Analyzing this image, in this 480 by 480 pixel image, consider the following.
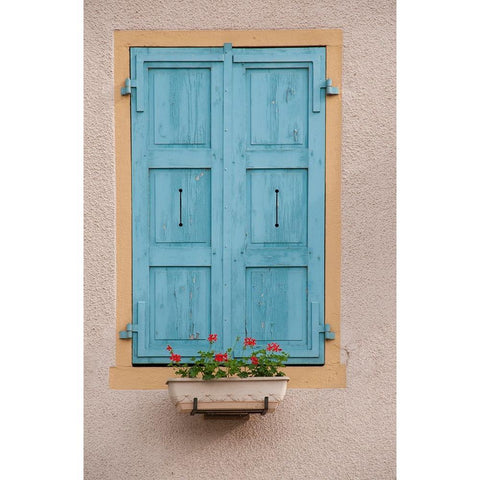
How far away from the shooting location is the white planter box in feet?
20.5

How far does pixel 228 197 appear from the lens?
6625 millimetres

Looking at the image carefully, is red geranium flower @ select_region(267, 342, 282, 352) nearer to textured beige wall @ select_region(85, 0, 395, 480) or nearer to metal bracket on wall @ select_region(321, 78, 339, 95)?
textured beige wall @ select_region(85, 0, 395, 480)

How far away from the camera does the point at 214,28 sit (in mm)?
6645

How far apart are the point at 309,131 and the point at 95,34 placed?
1486 millimetres

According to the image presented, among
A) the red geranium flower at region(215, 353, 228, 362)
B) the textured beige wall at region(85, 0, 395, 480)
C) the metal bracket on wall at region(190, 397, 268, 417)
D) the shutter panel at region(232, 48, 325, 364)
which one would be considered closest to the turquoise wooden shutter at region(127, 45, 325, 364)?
the shutter panel at region(232, 48, 325, 364)

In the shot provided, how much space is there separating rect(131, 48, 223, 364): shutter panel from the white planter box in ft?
1.25

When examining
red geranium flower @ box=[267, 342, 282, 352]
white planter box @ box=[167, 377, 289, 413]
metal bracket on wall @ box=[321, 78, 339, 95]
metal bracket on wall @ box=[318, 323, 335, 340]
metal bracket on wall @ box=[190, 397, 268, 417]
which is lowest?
metal bracket on wall @ box=[190, 397, 268, 417]

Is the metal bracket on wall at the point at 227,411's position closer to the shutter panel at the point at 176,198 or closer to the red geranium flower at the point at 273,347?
the red geranium flower at the point at 273,347

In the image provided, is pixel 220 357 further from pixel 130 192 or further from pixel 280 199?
pixel 130 192

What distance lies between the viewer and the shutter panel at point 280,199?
260 inches

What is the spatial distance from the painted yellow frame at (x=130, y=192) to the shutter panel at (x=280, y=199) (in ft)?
0.19

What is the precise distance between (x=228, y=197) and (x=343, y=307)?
1.00m

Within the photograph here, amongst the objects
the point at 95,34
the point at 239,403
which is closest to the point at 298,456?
the point at 239,403

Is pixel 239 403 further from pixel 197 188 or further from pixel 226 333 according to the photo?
pixel 197 188
